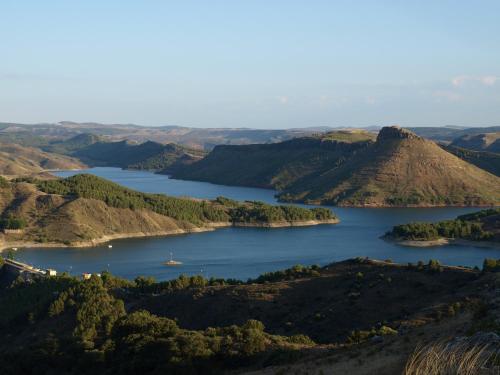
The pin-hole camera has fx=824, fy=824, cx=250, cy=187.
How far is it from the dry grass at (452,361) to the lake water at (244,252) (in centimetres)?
6028

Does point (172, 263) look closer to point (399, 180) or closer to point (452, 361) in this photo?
point (452, 361)

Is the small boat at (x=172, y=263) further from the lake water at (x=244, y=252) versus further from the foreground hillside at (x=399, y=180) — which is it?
the foreground hillside at (x=399, y=180)

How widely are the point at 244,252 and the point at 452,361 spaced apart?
264 ft

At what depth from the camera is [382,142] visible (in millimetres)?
180125

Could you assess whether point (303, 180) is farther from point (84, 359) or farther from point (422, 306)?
point (84, 359)

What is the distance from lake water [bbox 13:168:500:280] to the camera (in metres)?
85.6

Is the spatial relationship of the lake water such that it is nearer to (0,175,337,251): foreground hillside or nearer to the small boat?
the small boat

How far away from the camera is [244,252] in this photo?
9731 centimetres

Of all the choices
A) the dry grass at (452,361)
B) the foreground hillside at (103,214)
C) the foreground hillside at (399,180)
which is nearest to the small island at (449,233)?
the foreground hillside at (103,214)

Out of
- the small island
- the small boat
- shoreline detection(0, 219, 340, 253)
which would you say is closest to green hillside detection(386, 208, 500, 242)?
the small island

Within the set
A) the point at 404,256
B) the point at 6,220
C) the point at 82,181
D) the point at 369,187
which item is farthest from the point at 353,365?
the point at 369,187

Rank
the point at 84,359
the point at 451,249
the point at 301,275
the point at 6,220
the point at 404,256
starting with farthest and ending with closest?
1. the point at 6,220
2. the point at 451,249
3. the point at 404,256
4. the point at 301,275
5. the point at 84,359

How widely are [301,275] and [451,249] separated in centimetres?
4495

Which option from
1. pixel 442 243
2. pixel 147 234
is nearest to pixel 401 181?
pixel 442 243
